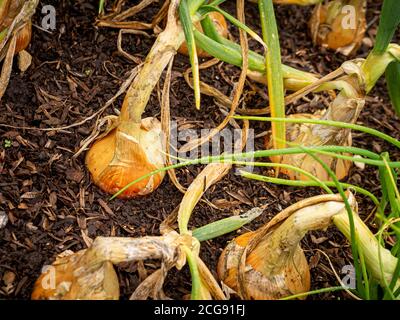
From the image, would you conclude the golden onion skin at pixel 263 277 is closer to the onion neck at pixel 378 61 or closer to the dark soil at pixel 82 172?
the dark soil at pixel 82 172

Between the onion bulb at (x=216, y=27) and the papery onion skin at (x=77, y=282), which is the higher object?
the onion bulb at (x=216, y=27)

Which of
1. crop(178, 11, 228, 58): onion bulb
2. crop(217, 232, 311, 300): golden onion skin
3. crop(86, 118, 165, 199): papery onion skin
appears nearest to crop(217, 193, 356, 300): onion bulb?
crop(217, 232, 311, 300): golden onion skin

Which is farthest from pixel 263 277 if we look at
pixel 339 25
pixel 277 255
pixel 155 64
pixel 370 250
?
pixel 339 25

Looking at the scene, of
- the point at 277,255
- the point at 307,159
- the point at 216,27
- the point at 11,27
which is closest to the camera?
the point at 277,255

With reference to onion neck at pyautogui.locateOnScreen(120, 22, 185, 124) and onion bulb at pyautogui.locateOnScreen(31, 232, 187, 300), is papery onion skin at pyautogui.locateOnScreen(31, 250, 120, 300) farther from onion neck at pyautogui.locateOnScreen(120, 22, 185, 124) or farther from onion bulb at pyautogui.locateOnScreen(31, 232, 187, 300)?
onion neck at pyautogui.locateOnScreen(120, 22, 185, 124)

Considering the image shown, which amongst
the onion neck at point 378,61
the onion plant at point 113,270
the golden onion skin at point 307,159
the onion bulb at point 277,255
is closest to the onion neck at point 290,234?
the onion bulb at point 277,255

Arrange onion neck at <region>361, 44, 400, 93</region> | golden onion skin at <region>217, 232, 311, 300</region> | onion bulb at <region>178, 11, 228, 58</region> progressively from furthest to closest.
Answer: onion bulb at <region>178, 11, 228, 58</region>
onion neck at <region>361, 44, 400, 93</region>
golden onion skin at <region>217, 232, 311, 300</region>

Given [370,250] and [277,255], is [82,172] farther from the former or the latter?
[370,250]
